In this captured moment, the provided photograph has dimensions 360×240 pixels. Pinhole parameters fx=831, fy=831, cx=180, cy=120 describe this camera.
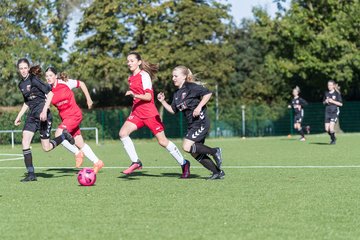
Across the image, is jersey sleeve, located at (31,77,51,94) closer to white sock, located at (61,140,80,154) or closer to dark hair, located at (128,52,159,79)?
dark hair, located at (128,52,159,79)

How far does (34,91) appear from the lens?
13.9 m

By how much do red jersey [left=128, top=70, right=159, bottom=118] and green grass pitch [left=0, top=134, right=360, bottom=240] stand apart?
108cm

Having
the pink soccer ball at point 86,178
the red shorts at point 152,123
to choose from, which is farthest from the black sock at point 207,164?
the pink soccer ball at point 86,178

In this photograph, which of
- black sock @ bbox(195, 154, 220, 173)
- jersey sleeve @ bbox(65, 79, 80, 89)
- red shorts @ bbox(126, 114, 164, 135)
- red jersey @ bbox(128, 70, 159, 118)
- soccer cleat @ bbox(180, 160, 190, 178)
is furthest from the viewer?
jersey sleeve @ bbox(65, 79, 80, 89)

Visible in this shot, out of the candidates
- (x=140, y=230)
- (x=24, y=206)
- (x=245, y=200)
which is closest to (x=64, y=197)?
(x=24, y=206)

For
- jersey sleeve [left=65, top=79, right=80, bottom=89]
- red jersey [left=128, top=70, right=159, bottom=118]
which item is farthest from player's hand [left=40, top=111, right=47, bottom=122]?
red jersey [left=128, top=70, right=159, bottom=118]

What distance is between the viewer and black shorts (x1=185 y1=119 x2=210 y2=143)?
42.6 feet

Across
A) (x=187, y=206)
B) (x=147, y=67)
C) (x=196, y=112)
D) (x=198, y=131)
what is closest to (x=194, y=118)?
(x=198, y=131)

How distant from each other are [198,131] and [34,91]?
9.56 ft

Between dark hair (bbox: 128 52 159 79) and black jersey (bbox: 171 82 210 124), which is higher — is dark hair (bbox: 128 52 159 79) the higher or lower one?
the higher one

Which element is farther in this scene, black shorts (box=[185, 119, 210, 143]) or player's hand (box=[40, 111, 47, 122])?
player's hand (box=[40, 111, 47, 122])

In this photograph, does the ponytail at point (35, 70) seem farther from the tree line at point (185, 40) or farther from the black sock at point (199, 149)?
the tree line at point (185, 40)

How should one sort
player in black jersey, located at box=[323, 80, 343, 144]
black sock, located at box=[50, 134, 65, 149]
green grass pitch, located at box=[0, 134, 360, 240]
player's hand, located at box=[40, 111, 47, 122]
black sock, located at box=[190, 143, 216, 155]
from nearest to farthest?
green grass pitch, located at box=[0, 134, 360, 240] < black sock, located at box=[190, 143, 216, 155] < player's hand, located at box=[40, 111, 47, 122] < black sock, located at box=[50, 134, 65, 149] < player in black jersey, located at box=[323, 80, 343, 144]

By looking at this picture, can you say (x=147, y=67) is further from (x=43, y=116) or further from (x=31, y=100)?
(x=31, y=100)
